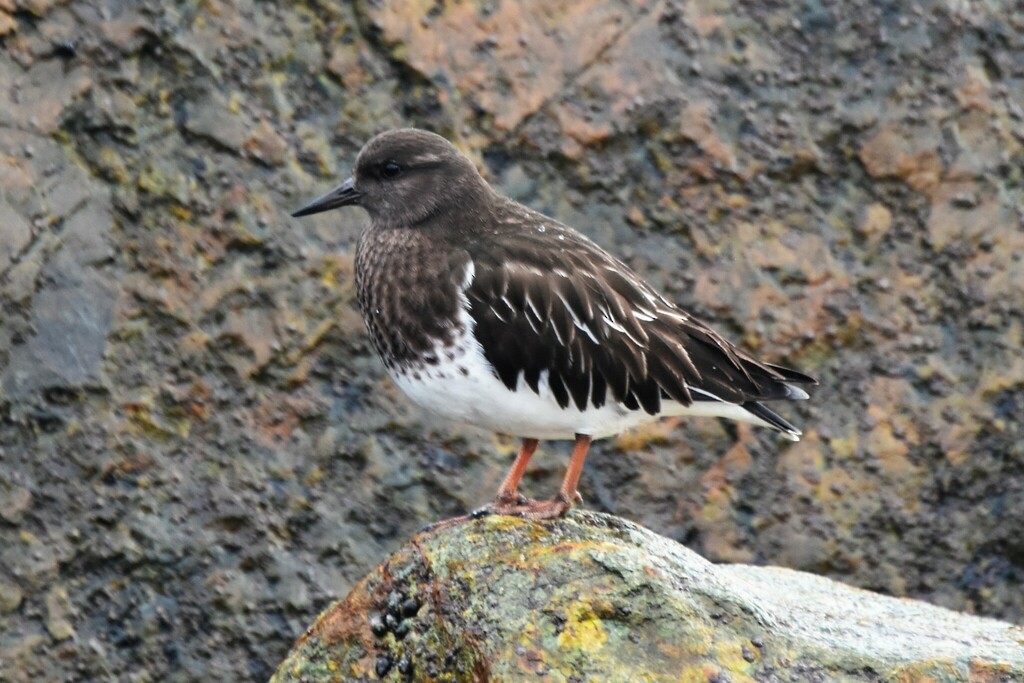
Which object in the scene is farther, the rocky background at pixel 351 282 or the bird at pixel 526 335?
the rocky background at pixel 351 282

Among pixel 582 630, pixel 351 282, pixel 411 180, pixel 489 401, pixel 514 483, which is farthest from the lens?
pixel 351 282

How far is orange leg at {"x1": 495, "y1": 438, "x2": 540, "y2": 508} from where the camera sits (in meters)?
5.10

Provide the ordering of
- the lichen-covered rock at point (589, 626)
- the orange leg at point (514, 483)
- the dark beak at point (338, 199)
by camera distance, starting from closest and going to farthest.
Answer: the lichen-covered rock at point (589, 626), the orange leg at point (514, 483), the dark beak at point (338, 199)

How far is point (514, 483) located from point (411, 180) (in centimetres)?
122

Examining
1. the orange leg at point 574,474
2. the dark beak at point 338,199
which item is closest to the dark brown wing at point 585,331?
the orange leg at point 574,474

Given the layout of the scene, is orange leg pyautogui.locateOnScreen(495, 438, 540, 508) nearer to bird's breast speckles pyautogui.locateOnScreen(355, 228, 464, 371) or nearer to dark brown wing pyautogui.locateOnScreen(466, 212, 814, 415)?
dark brown wing pyautogui.locateOnScreen(466, 212, 814, 415)

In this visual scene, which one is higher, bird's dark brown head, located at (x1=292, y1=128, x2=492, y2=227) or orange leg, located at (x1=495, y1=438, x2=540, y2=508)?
bird's dark brown head, located at (x1=292, y1=128, x2=492, y2=227)

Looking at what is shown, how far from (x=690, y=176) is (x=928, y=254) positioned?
1250 millimetres

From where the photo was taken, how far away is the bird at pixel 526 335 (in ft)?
16.2

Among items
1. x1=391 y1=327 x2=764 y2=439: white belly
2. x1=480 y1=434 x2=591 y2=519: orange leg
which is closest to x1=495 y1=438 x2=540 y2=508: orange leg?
x1=480 y1=434 x2=591 y2=519: orange leg

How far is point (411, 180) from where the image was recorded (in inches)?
216

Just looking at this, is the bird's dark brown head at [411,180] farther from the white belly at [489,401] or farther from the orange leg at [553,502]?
the orange leg at [553,502]

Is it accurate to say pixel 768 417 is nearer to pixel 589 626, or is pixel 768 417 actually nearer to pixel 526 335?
pixel 526 335

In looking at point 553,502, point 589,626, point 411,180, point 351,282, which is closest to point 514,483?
point 553,502
